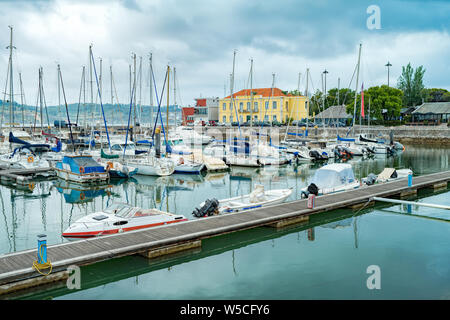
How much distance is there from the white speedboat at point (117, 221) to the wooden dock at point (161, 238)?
0.68 meters

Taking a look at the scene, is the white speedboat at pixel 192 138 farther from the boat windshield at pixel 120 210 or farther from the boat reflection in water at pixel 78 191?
the boat windshield at pixel 120 210

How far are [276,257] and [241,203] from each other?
193 inches

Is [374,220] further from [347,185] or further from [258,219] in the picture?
[258,219]

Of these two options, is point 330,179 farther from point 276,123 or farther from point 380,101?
point 380,101

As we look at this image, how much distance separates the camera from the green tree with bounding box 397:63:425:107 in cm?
9081

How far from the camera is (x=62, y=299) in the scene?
1056 centimetres

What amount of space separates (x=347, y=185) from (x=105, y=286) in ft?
52.9

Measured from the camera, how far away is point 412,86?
301 feet

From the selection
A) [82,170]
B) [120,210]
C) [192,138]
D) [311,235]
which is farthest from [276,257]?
[192,138]

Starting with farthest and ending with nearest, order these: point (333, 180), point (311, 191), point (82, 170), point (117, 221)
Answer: point (82, 170)
point (333, 180)
point (311, 191)
point (117, 221)

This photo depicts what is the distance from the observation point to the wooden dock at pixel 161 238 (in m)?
11.2
